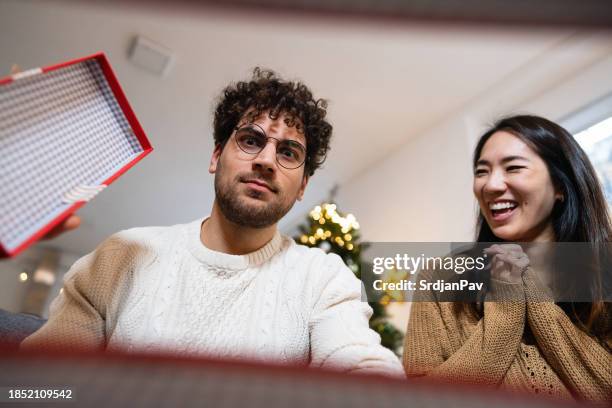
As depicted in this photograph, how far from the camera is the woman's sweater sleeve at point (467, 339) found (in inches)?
23.5

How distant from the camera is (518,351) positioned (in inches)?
25.6

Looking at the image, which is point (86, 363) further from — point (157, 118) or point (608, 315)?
point (157, 118)

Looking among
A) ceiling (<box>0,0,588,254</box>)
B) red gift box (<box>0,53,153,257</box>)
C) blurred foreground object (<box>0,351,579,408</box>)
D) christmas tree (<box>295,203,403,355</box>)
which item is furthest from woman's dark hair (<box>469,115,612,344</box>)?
christmas tree (<box>295,203,403,355</box>)

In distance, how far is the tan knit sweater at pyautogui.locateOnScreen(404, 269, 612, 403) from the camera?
58 cm

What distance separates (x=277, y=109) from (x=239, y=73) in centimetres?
86

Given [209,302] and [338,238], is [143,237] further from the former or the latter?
[338,238]

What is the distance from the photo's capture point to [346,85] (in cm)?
164

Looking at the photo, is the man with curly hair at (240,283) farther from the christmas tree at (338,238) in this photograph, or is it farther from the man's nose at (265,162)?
the christmas tree at (338,238)

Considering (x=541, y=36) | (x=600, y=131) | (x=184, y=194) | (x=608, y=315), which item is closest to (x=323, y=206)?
(x=184, y=194)

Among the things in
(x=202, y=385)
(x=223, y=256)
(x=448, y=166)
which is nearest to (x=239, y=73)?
(x=223, y=256)

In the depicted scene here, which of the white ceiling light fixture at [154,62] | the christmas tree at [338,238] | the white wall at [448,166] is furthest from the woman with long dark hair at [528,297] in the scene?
the white ceiling light fixture at [154,62]

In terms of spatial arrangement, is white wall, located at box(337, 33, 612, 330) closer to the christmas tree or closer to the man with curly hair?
the christmas tree

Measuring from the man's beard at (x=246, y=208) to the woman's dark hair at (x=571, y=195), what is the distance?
44 cm

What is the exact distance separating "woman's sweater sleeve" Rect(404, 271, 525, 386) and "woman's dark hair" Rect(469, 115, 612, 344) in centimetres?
7
